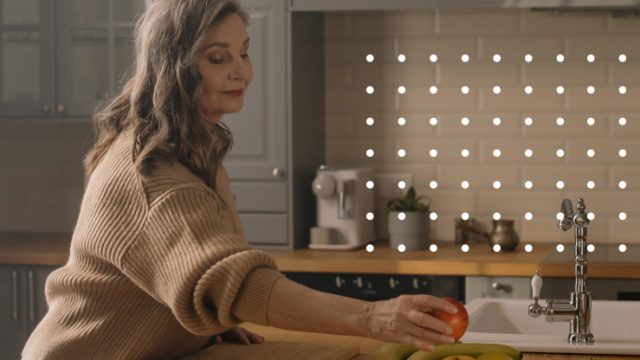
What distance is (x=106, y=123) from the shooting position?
122 centimetres

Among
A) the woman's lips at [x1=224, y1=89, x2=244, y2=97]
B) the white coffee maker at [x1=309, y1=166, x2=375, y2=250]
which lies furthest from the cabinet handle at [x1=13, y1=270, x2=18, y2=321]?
the woman's lips at [x1=224, y1=89, x2=244, y2=97]

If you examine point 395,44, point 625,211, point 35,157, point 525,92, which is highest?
point 395,44

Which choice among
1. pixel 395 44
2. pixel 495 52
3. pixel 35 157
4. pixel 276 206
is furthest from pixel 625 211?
pixel 35 157

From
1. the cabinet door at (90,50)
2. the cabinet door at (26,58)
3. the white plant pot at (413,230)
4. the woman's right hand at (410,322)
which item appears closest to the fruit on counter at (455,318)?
the woman's right hand at (410,322)

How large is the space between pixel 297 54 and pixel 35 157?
1440 millimetres

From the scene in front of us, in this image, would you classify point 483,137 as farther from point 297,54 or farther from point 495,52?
point 297,54

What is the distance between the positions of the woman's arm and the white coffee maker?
5.96 ft

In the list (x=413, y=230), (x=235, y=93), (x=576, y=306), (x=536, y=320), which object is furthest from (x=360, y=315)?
(x=413, y=230)

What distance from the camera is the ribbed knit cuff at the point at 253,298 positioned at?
962 mm

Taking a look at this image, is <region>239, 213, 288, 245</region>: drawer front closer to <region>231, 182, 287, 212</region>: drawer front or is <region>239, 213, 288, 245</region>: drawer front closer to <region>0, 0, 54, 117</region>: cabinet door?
<region>231, 182, 287, 212</region>: drawer front

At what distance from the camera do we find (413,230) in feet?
9.07
